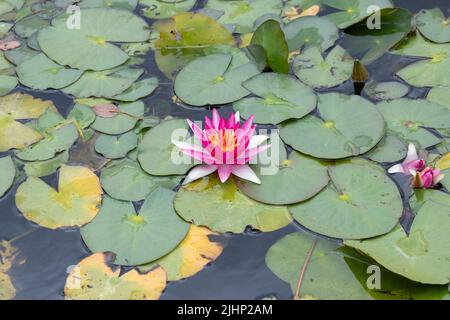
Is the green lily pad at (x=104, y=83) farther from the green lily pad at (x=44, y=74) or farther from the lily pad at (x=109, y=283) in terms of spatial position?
the lily pad at (x=109, y=283)

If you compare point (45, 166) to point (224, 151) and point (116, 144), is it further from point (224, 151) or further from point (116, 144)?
point (224, 151)

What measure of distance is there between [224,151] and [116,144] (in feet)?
1.75

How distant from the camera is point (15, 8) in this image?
3494mm

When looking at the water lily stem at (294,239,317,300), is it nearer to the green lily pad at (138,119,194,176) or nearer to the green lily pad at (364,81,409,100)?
the green lily pad at (138,119,194,176)

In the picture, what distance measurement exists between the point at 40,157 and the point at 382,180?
1481 millimetres

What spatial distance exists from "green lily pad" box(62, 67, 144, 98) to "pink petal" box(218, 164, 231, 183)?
2.53 ft

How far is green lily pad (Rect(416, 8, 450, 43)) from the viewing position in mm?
3167

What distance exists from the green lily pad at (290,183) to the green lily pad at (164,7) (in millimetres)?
1329

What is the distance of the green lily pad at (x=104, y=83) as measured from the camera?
294cm

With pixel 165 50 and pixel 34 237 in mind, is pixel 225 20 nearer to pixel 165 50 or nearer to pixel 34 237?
pixel 165 50

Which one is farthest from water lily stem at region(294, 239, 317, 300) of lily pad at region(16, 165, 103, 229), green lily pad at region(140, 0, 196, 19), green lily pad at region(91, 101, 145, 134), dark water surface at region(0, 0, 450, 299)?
green lily pad at region(140, 0, 196, 19)

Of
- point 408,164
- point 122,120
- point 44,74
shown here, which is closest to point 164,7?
point 44,74

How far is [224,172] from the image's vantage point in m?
2.46

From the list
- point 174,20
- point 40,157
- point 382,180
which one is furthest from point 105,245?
point 174,20
